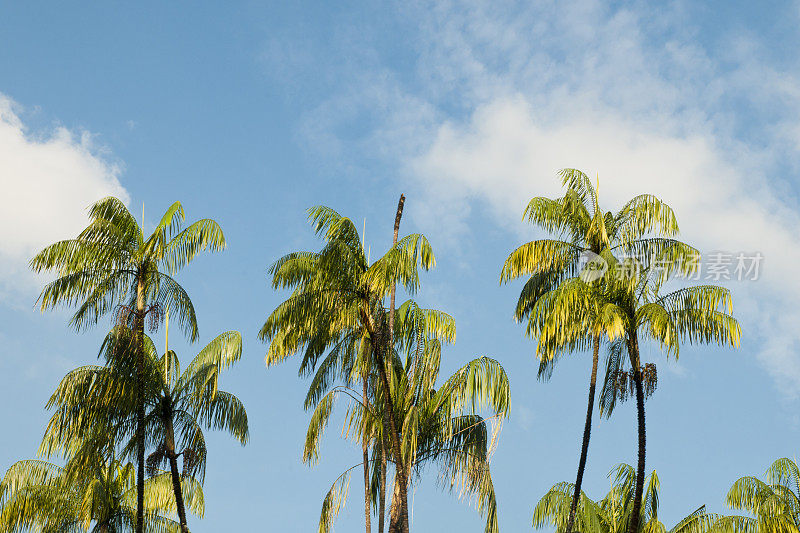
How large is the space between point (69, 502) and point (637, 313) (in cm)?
1748

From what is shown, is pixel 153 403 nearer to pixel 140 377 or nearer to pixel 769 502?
pixel 140 377

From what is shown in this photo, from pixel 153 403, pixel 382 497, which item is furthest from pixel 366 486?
pixel 153 403

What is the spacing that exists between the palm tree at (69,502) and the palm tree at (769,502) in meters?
15.1

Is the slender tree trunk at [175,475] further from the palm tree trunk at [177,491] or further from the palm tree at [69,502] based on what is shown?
the palm tree at [69,502]

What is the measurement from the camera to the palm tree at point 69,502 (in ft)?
89.7

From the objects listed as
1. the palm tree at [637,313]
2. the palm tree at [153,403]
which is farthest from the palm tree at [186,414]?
the palm tree at [637,313]

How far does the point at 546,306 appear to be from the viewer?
22266 mm

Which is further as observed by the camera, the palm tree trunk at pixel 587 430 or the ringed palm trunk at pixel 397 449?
the palm tree trunk at pixel 587 430

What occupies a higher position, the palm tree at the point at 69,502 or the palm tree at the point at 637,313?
the palm tree at the point at 637,313

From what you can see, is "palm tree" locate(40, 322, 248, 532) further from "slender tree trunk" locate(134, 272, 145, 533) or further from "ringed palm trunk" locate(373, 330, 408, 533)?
"ringed palm trunk" locate(373, 330, 408, 533)

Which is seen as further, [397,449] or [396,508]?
[396,508]

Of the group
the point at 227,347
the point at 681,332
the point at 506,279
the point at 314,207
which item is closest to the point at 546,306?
the point at 506,279

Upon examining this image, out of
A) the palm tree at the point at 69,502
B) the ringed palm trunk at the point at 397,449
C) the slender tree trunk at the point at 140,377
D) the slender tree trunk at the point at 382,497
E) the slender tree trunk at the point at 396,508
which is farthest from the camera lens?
the palm tree at the point at 69,502

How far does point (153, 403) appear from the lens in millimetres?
23406
